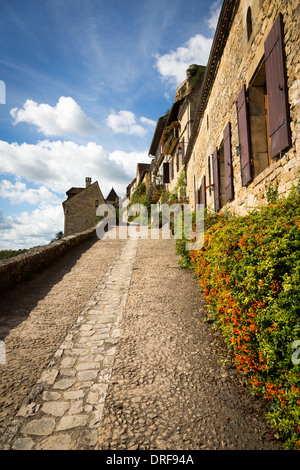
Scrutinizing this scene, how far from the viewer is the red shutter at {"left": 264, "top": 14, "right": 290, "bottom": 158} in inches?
150

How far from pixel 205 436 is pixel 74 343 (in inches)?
83.7

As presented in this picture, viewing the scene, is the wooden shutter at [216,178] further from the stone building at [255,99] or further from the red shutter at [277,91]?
the red shutter at [277,91]

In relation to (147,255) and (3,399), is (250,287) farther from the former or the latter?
(147,255)

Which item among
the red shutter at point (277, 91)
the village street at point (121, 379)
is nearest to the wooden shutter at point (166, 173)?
the village street at point (121, 379)

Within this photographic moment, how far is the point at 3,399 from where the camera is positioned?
8.43 feet

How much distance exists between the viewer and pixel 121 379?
9.38 feet

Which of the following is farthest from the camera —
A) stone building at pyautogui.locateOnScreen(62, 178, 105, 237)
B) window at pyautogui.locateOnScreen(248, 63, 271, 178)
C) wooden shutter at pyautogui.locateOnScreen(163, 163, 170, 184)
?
stone building at pyautogui.locateOnScreen(62, 178, 105, 237)

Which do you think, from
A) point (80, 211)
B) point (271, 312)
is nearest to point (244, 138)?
point (271, 312)

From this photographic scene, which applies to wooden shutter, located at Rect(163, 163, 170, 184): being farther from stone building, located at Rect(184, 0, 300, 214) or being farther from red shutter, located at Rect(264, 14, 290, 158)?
red shutter, located at Rect(264, 14, 290, 158)

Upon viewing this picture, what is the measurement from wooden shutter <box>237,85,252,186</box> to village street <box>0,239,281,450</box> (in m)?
2.61

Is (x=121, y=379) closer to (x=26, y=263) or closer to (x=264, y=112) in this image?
(x=26, y=263)

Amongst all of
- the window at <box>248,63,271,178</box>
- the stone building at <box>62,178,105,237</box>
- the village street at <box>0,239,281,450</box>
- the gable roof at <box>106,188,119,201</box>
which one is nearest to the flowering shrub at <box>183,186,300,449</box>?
the village street at <box>0,239,281,450</box>

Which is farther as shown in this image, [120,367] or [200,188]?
[200,188]
